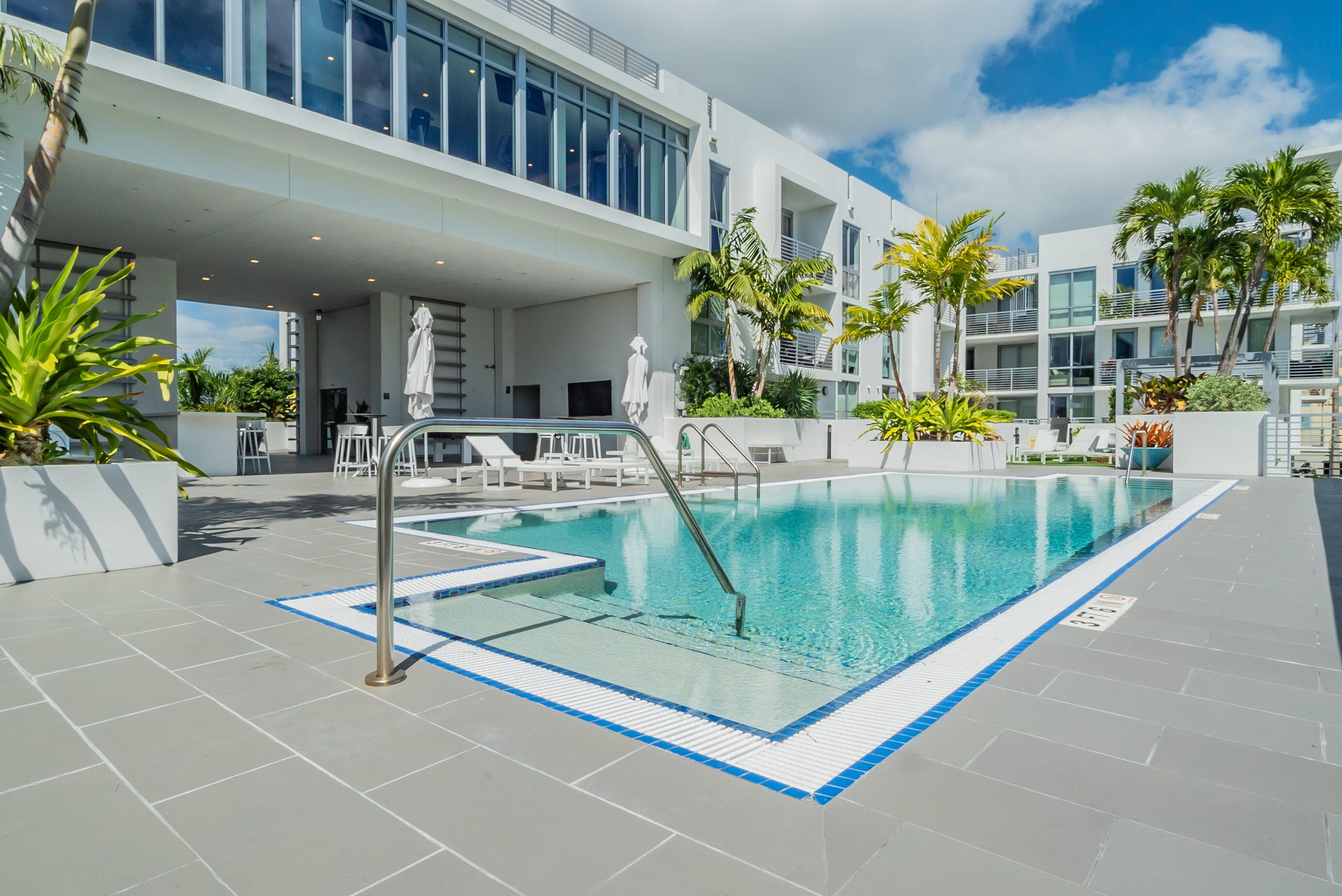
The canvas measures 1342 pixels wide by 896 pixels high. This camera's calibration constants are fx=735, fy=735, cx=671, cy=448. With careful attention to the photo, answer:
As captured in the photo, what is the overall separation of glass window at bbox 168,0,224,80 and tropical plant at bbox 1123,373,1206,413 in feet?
58.9

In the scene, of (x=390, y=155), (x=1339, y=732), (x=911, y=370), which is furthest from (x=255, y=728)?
(x=911, y=370)

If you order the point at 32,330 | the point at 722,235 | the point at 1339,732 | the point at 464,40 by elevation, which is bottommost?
the point at 1339,732

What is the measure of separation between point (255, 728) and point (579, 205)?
44.7 ft

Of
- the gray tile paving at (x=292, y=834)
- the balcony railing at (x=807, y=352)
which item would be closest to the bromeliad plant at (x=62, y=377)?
the gray tile paving at (x=292, y=834)

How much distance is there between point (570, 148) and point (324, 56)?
4.96 metres

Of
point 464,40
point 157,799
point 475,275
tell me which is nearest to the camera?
point 157,799

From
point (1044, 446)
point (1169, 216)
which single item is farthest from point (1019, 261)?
point (1169, 216)

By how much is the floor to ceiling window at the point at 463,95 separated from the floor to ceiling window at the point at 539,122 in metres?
1.15

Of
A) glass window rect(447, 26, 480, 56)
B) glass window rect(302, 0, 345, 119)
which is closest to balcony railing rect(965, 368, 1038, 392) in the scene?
glass window rect(447, 26, 480, 56)

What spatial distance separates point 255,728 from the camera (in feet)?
7.30

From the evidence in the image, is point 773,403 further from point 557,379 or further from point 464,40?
point 464,40

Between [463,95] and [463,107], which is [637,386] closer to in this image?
[463,107]

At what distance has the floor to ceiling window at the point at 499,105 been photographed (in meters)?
13.2

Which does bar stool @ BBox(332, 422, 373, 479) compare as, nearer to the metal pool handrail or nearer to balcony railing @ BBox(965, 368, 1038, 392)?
the metal pool handrail
